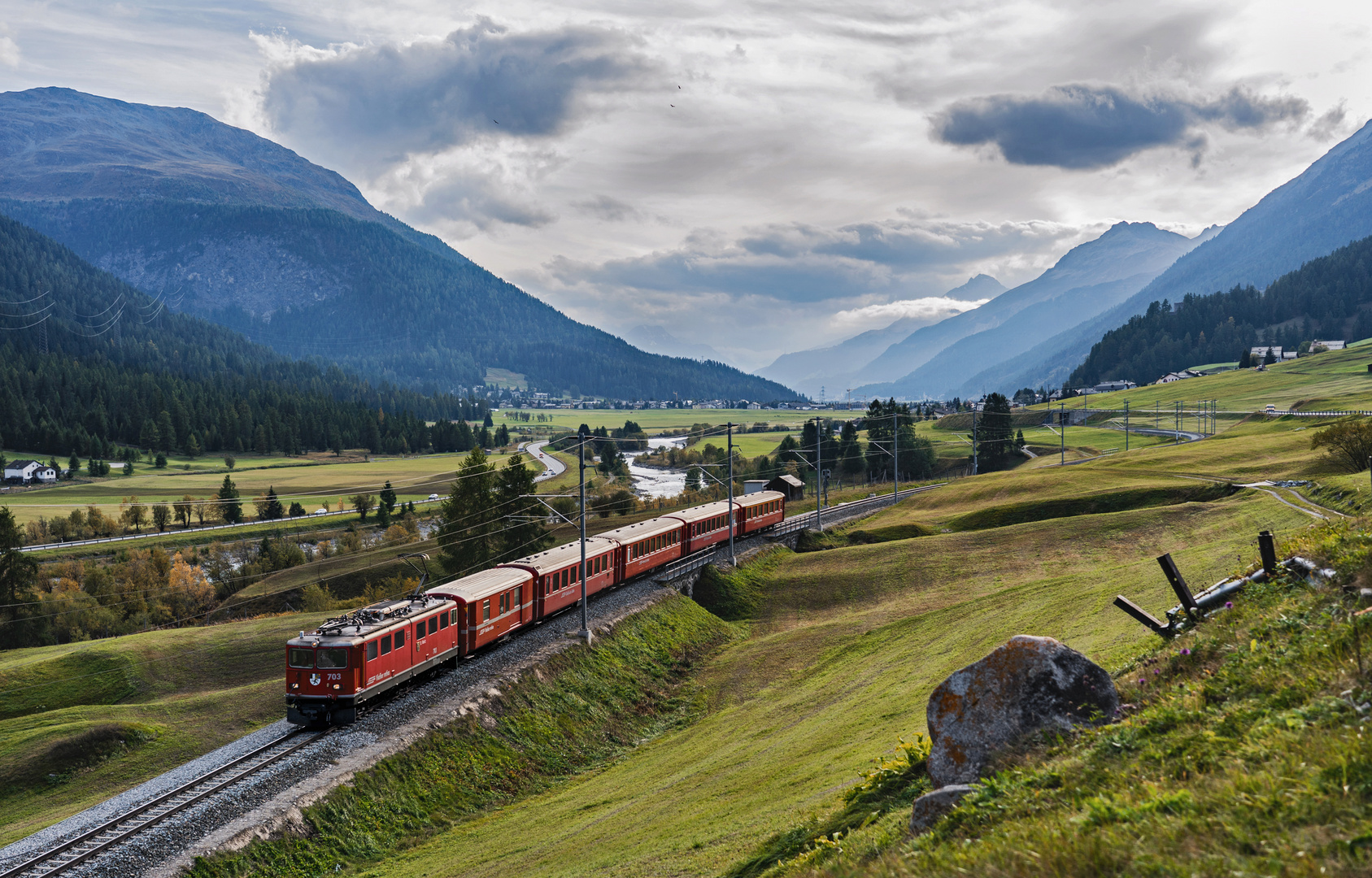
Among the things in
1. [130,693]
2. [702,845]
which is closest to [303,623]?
[130,693]

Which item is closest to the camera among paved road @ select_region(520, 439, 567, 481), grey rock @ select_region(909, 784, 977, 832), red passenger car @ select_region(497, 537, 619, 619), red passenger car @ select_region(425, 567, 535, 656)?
grey rock @ select_region(909, 784, 977, 832)

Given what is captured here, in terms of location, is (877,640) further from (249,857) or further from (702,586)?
(249,857)

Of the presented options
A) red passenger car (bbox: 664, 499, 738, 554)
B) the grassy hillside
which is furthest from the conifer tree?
the grassy hillside

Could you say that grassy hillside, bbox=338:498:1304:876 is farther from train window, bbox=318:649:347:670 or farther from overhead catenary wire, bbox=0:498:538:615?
overhead catenary wire, bbox=0:498:538:615

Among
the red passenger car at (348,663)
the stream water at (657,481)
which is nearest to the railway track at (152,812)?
the red passenger car at (348,663)

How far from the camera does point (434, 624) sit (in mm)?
29531

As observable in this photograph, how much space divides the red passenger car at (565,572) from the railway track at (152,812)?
1228 cm

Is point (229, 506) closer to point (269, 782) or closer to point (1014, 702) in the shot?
point (269, 782)

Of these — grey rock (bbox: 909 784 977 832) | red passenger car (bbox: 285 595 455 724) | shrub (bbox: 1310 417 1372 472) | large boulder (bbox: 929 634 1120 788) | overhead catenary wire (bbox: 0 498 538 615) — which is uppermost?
shrub (bbox: 1310 417 1372 472)

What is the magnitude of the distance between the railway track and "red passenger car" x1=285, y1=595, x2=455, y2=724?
0.94 meters

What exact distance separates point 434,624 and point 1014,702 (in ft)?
76.0

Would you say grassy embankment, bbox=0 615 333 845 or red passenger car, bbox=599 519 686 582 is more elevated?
red passenger car, bbox=599 519 686 582

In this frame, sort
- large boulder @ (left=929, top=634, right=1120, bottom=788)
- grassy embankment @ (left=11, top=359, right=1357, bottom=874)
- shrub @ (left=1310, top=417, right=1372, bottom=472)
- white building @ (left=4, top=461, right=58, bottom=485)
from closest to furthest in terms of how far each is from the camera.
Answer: large boulder @ (left=929, top=634, right=1120, bottom=788)
grassy embankment @ (left=11, top=359, right=1357, bottom=874)
shrub @ (left=1310, top=417, right=1372, bottom=472)
white building @ (left=4, top=461, right=58, bottom=485)

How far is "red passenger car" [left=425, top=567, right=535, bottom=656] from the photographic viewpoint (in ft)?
102
